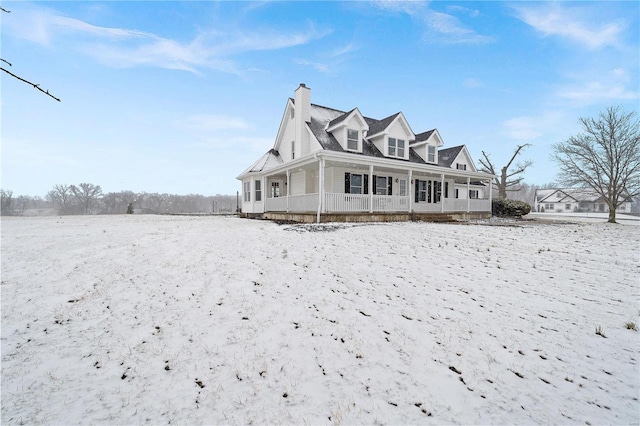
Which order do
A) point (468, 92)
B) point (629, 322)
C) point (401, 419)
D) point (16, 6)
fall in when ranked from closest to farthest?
point (401, 419) < point (16, 6) < point (629, 322) < point (468, 92)

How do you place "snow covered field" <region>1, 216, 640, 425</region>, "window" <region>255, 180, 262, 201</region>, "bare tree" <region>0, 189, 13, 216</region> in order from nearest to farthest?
1. "snow covered field" <region>1, 216, 640, 425</region>
2. "window" <region>255, 180, 262, 201</region>
3. "bare tree" <region>0, 189, 13, 216</region>

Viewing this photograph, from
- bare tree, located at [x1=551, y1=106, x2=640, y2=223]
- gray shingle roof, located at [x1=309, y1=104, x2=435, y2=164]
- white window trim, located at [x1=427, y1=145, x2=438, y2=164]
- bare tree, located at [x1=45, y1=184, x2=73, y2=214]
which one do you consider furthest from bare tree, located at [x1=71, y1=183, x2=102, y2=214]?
bare tree, located at [x1=551, y1=106, x2=640, y2=223]

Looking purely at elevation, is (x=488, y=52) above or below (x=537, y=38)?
above

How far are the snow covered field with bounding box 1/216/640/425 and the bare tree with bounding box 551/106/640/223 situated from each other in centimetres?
2074

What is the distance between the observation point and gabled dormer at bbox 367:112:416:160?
55.9 feet

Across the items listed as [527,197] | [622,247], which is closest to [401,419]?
[622,247]

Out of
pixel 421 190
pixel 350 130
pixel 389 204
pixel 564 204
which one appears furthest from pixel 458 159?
pixel 564 204

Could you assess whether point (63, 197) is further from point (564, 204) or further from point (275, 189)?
point (564, 204)

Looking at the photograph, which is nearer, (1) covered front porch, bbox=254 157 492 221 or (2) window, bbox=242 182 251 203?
(1) covered front porch, bbox=254 157 492 221

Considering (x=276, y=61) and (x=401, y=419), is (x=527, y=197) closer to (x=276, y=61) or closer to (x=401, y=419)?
(x=276, y=61)

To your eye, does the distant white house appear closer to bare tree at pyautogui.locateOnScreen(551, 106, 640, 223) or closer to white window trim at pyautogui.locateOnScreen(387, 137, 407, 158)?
bare tree at pyautogui.locateOnScreen(551, 106, 640, 223)

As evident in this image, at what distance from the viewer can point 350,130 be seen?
16.3 m

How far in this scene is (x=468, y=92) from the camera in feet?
87.6

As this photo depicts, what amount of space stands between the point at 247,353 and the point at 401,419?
6.11 ft
